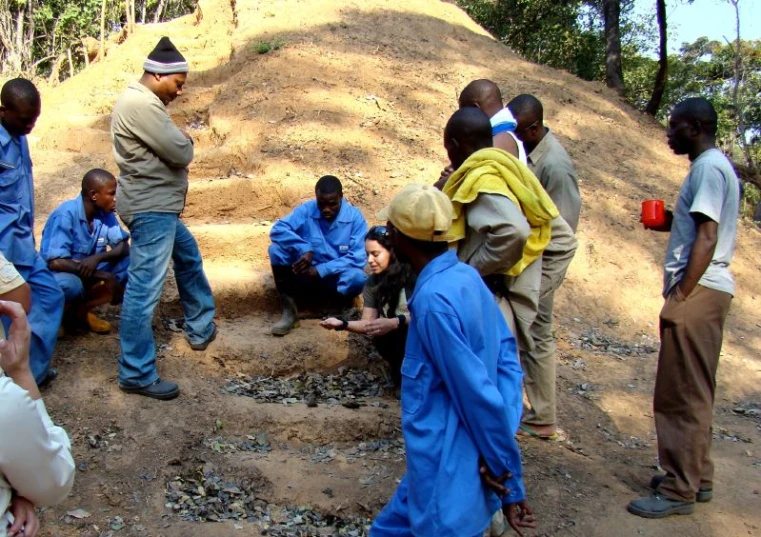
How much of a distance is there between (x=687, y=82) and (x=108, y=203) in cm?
1628

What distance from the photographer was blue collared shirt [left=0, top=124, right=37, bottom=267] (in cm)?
395

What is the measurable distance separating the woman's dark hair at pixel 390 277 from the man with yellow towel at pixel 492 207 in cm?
90

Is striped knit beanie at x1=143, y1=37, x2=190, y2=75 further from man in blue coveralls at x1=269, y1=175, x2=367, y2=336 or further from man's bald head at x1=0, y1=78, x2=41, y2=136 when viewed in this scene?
man in blue coveralls at x1=269, y1=175, x2=367, y2=336

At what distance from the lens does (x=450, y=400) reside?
2197mm

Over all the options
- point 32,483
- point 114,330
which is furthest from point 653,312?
point 32,483

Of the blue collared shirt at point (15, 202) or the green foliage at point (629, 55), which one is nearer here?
the blue collared shirt at point (15, 202)

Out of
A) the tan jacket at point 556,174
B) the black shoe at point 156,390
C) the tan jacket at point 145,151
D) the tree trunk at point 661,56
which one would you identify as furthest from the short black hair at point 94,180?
the tree trunk at point 661,56

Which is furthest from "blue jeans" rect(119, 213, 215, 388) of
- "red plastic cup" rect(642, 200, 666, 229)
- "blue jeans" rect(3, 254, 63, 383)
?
"red plastic cup" rect(642, 200, 666, 229)

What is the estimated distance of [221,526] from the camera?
3467 mm

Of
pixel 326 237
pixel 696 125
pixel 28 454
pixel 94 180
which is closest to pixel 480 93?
pixel 696 125

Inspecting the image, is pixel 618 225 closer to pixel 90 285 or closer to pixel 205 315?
pixel 205 315

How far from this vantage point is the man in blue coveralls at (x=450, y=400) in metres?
2.11

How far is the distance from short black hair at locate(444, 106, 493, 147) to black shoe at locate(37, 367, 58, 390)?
2805mm

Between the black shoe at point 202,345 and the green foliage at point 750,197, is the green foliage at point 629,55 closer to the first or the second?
the green foliage at point 750,197
